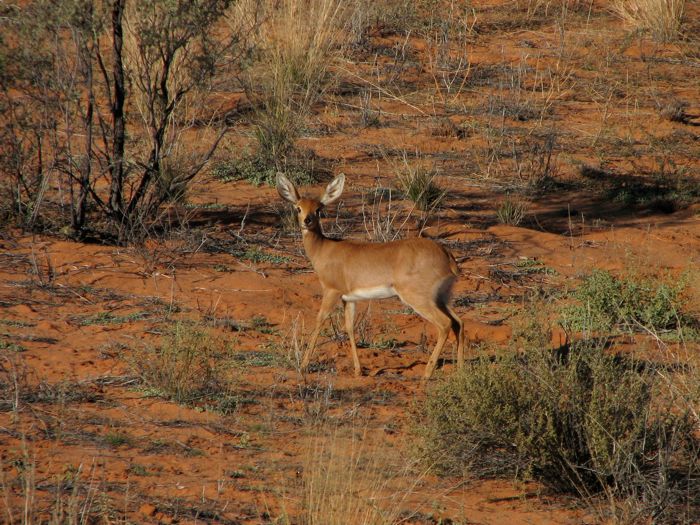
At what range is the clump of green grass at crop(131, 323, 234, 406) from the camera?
6.72 meters

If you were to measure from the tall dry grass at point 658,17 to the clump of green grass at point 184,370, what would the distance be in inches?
539

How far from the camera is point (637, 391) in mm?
5625

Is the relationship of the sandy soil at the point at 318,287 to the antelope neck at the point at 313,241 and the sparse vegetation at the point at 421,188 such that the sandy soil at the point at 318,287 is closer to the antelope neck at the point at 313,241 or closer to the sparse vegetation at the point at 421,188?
the sparse vegetation at the point at 421,188

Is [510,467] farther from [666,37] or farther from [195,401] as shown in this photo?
[666,37]

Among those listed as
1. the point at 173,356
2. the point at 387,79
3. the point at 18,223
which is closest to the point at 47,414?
the point at 173,356

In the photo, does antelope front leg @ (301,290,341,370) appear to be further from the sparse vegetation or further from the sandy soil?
the sparse vegetation

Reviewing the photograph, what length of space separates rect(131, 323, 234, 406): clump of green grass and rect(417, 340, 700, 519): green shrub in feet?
5.59

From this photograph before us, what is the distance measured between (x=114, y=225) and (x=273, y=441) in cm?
473

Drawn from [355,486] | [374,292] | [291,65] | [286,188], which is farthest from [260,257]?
[291,65]

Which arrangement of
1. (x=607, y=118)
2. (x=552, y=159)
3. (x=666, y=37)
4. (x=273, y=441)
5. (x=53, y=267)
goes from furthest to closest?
(x=666, y=37)
(x=607, y=118)
(x=552, y=159)
(x=53, y=267)
(x=273, y=441)

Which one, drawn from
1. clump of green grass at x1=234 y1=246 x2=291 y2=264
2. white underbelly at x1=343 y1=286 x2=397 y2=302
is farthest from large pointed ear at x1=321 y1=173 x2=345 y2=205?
clump of green grass at x1=234 y1=246 x2=291 y2=264

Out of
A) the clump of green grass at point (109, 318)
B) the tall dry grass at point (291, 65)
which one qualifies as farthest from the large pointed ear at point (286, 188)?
the tall dry grass at point (291, 65)

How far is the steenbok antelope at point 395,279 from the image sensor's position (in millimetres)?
7664

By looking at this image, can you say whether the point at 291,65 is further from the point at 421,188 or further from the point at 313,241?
the point at 313,241
